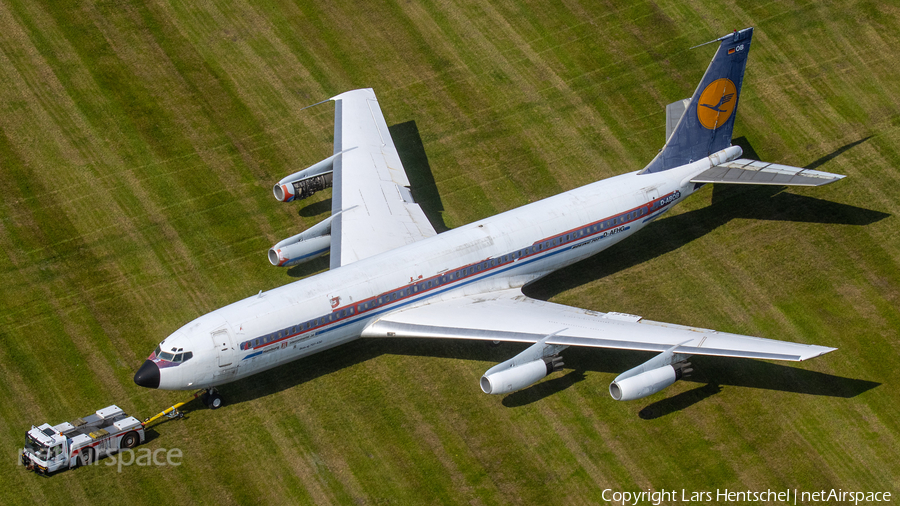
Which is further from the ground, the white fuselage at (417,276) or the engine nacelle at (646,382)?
the white fuselage at (417,276)

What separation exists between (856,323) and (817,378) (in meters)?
4.72

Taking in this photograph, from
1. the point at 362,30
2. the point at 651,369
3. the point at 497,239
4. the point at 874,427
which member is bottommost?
the point at 874,427

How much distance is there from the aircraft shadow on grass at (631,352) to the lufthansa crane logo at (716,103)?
6.31 meters

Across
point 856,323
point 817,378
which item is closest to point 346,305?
point 817,378

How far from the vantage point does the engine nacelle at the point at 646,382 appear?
1662 inches

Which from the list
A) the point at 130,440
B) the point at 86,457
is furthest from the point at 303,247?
the point at 86,457

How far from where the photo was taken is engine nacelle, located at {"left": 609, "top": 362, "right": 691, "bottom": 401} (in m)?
42.2

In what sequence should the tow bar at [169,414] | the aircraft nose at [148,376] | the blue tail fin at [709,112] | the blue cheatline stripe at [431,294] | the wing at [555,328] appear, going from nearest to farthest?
the aircraft nose at [148,376]
the wing at [555,328]
the tow bar at [169,414]
the blue cheatline stripe at [431,294]
the blue tail fin at [709,112]

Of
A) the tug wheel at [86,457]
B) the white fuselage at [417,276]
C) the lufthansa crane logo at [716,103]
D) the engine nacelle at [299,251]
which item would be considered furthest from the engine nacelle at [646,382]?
the tug wheel at [86,457]

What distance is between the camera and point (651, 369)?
43062mm

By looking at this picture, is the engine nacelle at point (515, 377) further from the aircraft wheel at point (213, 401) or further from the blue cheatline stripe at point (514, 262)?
the aircraft wheel at point (213, 401)

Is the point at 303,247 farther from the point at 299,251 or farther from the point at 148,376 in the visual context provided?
the point at 148,376

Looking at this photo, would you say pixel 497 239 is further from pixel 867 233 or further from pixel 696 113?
pixel 867 233

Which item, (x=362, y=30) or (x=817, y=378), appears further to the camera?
(x=362, y=30)
